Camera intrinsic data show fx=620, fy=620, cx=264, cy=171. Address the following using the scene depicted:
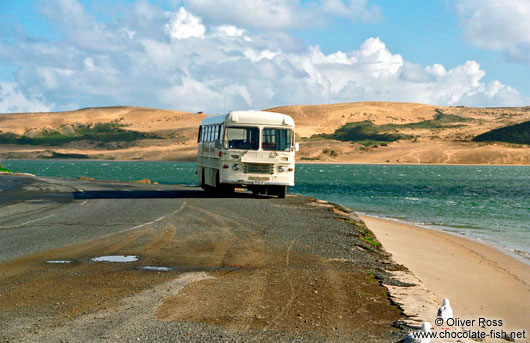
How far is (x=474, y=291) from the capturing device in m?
13.7

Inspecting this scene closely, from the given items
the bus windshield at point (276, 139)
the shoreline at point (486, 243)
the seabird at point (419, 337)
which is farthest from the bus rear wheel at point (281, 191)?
the seabird at point (419, 337)

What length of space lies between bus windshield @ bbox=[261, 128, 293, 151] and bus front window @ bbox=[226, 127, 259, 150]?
391mm

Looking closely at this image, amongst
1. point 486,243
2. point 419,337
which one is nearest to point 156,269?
point 419,337

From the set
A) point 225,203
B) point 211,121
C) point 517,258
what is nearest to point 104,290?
point 517,258

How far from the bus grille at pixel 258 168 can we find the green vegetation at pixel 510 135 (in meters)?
158

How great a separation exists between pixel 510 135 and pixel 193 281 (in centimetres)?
17817

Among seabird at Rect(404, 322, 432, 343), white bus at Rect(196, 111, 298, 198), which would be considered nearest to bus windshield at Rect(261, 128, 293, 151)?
white bus at Rect(196, 111, 298, 198)

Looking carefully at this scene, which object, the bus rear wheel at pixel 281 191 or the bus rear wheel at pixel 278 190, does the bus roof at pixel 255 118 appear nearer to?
the bus rear wheel at pixel 278 190

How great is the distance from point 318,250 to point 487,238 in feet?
42.7

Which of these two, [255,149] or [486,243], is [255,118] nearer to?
[255,149]

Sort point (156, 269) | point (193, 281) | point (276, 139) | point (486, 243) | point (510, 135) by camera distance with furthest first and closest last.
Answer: point (510, 135), point (276, 139), point (486, 243), point (156, 269), point (193, 281)

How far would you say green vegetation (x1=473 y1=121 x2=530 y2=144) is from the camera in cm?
17138

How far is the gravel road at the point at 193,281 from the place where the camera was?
7859 millimetres

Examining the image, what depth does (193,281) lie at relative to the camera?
10797mm
